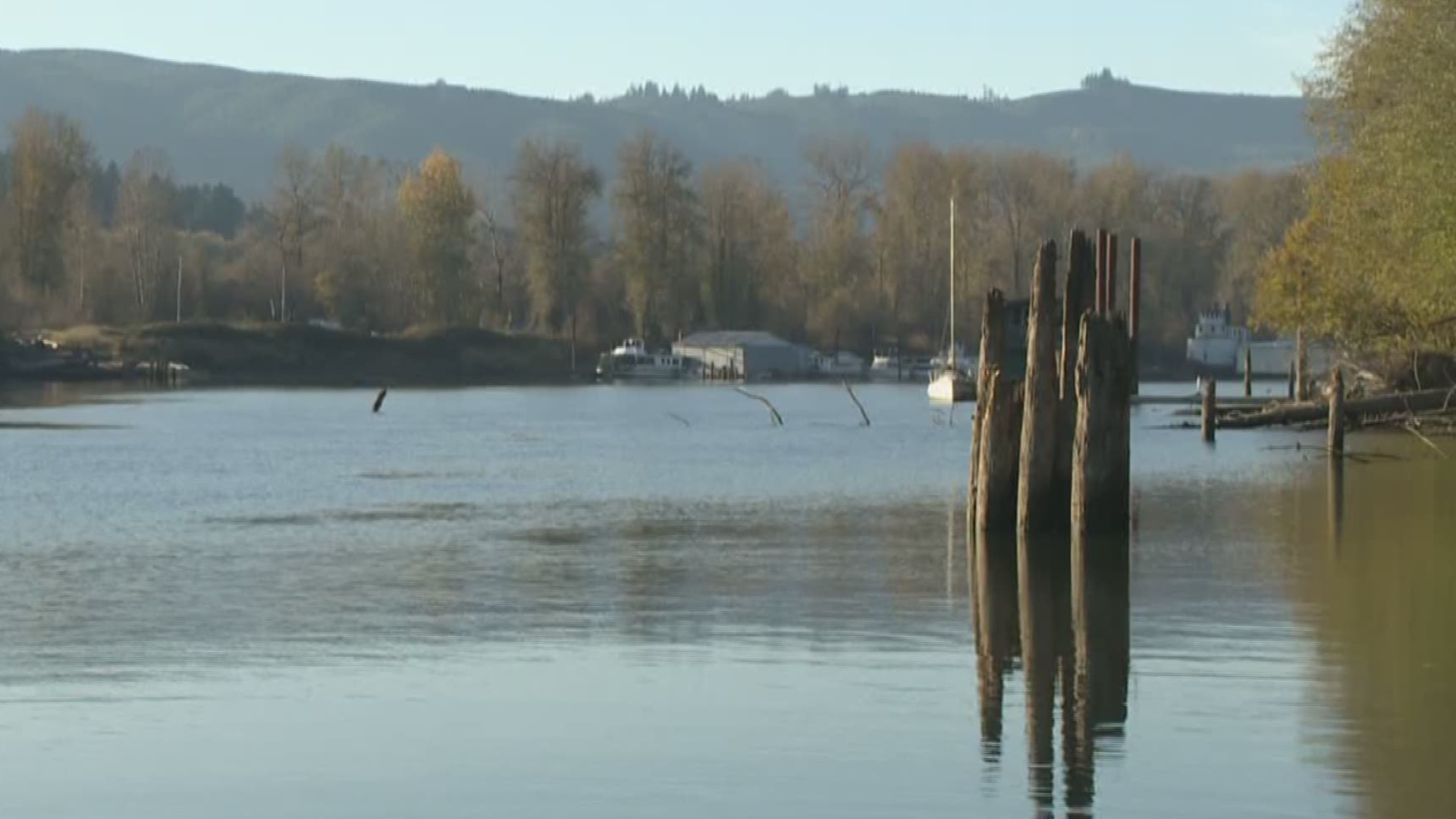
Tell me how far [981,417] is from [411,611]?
863 centimetres

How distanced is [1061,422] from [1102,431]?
2.10ft

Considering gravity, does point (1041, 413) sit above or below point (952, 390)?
above

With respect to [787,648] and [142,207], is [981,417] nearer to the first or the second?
[787,648]

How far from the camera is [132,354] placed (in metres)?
139

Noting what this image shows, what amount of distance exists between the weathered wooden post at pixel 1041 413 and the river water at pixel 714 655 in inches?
36.5

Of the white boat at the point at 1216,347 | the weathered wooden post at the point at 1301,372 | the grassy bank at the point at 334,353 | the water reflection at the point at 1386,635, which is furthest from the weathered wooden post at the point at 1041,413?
the white boat at the point at 1216,347

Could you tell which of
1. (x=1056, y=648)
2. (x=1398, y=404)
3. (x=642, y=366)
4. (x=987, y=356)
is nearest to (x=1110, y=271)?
(x=1398, y=404)

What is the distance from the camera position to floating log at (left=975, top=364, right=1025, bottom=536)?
3045 cm

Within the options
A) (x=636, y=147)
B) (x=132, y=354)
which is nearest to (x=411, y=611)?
(x=132, y=354)

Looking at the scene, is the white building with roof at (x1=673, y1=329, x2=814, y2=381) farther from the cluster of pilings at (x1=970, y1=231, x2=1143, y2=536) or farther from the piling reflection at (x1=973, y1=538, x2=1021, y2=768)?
the piling reflection at (x1=973, y1=538, x2=1021, y2=768)

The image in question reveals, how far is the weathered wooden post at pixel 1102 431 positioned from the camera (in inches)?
1153

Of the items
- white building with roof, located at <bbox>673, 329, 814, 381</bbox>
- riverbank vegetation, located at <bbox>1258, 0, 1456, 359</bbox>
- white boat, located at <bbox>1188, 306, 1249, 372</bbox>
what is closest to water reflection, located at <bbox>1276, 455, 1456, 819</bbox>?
riverbank vegetation, located at <bbox>1258, 0, 1456, 359</bbox>

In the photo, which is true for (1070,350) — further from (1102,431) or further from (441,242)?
(441,242)

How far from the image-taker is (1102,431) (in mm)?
29391
